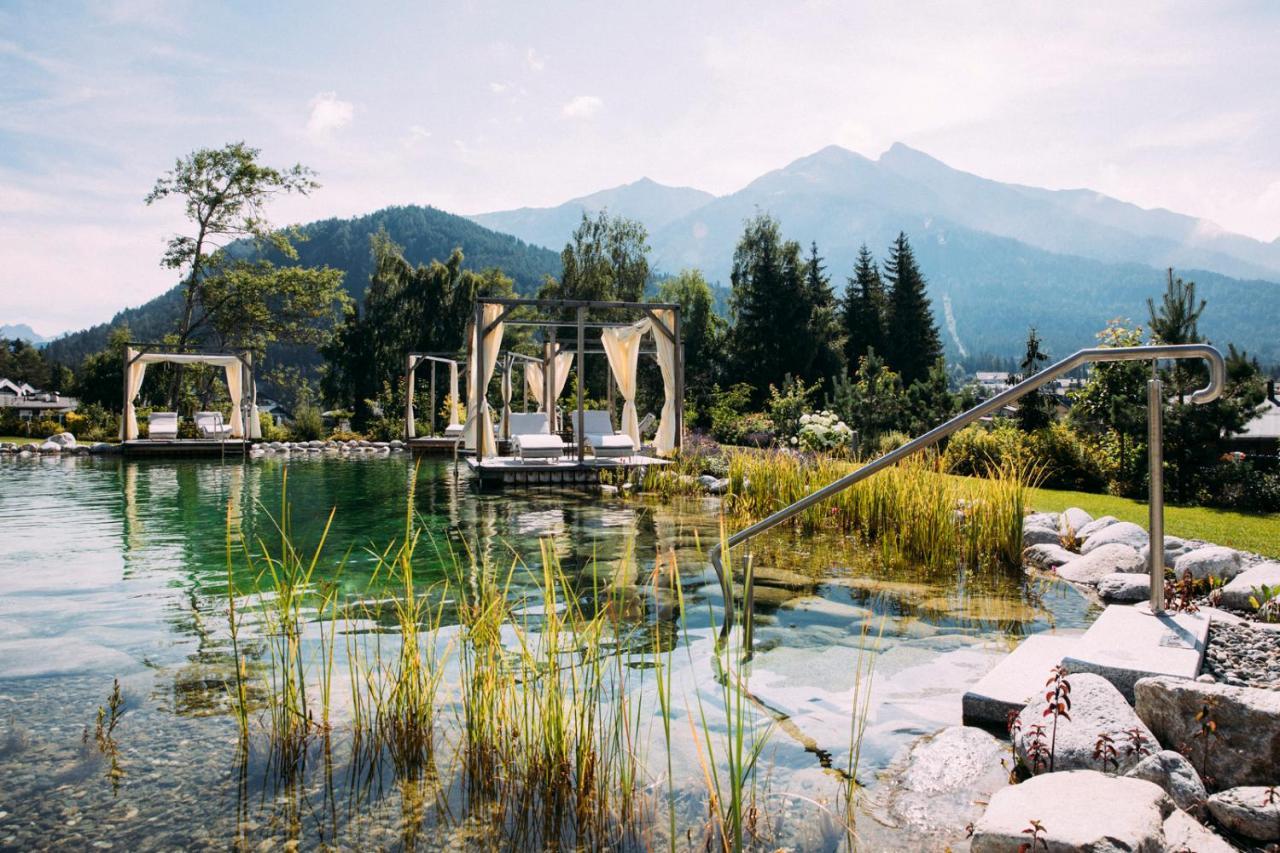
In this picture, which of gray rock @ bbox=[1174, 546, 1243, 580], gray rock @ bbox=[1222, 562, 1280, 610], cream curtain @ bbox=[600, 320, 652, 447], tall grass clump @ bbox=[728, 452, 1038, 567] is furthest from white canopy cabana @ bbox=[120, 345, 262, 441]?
gray rock @ bbox=[1222, 562, 1280, 610]

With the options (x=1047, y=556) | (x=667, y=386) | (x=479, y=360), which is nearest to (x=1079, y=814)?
(x=1047, y=556)

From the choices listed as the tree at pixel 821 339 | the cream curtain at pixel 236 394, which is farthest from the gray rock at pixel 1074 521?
the tree at pixel 821 339

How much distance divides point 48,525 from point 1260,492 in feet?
41.6

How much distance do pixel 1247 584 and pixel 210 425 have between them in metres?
21.5

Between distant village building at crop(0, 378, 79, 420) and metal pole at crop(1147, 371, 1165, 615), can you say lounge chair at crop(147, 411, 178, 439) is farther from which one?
distant village building at crop(0, 378, 79, 420)

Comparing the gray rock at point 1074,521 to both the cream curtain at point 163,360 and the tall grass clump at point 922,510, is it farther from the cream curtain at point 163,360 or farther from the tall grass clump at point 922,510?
the cream curtain at point 163,360

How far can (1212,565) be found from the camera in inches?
195

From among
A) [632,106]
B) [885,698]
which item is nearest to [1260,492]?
[885,698]

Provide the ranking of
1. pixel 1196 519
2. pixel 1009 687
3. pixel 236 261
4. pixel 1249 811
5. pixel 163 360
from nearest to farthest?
pixel 1249 811
pixel 1009 687
pixel 1196 519
pixel 163 360
pixel 236 261

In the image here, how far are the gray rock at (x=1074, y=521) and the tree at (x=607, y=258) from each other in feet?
82.0

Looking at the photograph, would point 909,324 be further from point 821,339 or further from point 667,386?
point 667,386

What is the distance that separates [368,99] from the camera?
15.1 metres

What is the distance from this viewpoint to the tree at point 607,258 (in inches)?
1244

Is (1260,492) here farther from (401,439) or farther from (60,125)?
(60,125)
